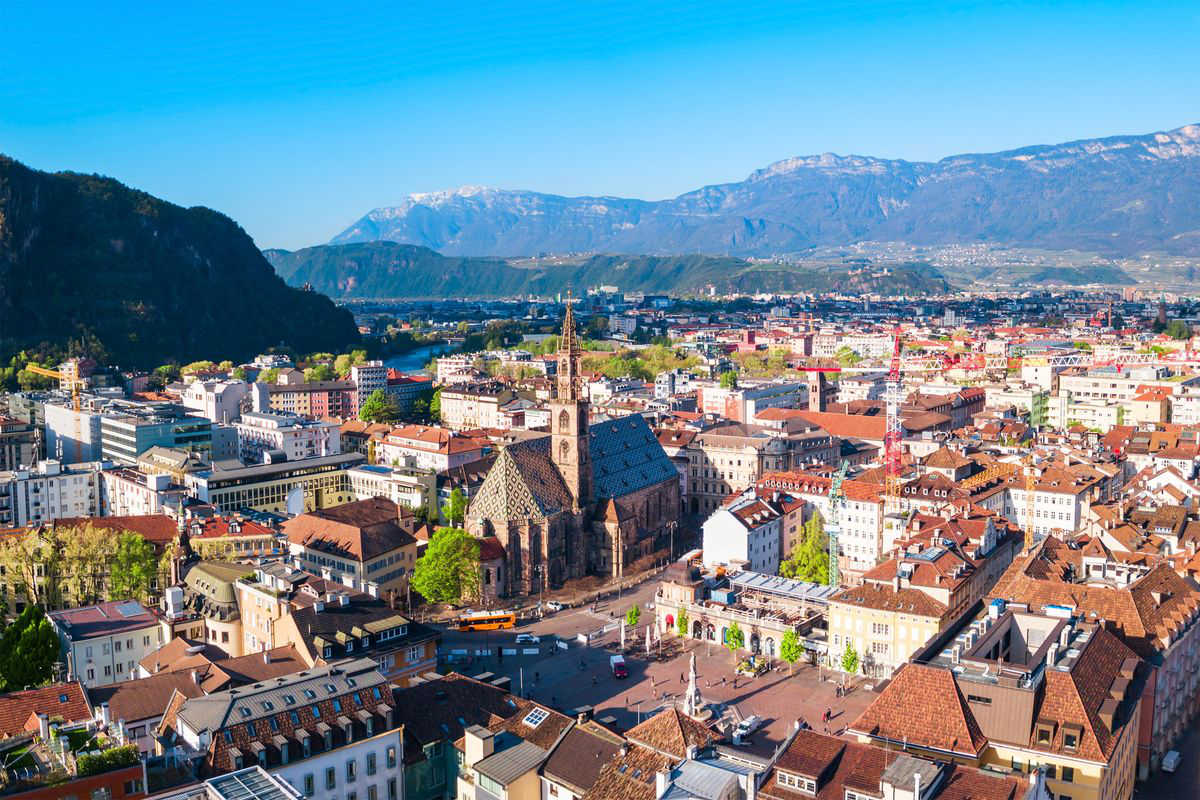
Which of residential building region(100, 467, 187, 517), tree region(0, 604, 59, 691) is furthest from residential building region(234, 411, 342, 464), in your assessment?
tree region(0, 604, 59, 691)

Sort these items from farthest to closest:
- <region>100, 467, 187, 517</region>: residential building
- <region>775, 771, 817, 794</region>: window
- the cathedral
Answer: <region>100, 467, 187, 517</region>: residential building
the cathedral
<region>775, 771, 817, 794</region>: window

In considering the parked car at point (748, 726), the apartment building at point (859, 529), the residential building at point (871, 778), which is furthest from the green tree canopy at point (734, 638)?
the residential building at point (871, 778)

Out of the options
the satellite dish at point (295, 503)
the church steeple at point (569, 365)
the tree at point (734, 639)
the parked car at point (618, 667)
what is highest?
the church steeple at point (569, 365)

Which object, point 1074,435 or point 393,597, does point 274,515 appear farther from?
point 1074,435

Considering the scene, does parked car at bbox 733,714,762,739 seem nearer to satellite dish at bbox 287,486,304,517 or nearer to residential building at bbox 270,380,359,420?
satellite dish at bbox 287,486,304,517

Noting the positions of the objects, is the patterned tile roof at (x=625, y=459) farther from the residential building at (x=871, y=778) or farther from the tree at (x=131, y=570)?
the residential building at (x=871, y=778)

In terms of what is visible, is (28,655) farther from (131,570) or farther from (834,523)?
(834,523)

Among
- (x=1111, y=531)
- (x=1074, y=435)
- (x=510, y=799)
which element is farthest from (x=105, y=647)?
(x=1074, y=435)
